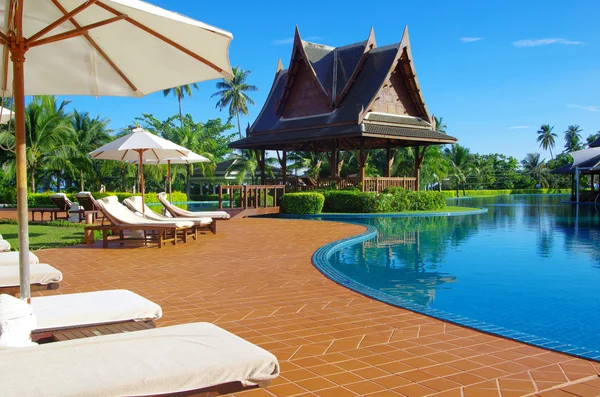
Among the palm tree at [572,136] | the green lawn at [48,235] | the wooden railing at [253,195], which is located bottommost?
the green lawn at [48,235]

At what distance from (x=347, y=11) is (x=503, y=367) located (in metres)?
21.9

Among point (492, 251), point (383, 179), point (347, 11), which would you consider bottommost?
point (492, 251)

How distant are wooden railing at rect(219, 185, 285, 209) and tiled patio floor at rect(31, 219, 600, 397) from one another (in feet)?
40.4

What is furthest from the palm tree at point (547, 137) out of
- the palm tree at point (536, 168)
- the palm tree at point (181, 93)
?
the palm tree at point (181, 93)

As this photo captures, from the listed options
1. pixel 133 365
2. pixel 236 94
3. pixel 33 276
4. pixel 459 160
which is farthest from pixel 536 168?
pixel 133 365

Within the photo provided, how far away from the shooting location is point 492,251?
1081 cm

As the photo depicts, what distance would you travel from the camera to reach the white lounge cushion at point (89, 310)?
3.13 metres

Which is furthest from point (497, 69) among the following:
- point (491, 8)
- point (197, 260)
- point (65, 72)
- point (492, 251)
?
point (65, 72)

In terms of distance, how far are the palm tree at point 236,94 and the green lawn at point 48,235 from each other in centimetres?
4227

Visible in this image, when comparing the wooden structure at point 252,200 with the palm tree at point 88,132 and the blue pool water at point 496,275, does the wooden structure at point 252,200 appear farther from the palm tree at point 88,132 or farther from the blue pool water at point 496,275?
the palm tree at point 88,132

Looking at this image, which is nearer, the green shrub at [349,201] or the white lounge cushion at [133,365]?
the white lounge cushion at [133,365]

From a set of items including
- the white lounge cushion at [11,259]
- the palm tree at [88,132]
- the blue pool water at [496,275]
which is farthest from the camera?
the palm tree at [88,132]

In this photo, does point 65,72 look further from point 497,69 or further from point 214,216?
point 497,69

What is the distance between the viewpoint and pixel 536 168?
74562 millimetres
